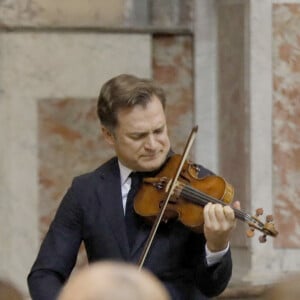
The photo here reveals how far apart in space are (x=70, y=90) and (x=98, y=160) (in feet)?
1.02

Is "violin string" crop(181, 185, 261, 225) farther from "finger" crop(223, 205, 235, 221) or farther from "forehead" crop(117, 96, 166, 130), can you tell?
"forehead" crop(117, 96, 166, 130)

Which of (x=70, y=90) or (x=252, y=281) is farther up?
(x=70, y=90)

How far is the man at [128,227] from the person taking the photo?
11.9 ft

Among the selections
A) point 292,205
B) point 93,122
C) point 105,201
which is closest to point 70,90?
point 93,122

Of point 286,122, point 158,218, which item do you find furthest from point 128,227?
point 286,122

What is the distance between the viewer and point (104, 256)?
3676 millimetres

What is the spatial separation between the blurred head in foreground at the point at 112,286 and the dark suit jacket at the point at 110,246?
1.48m

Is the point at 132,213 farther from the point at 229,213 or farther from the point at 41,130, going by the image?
the point at 41,130

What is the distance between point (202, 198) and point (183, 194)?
58 mm

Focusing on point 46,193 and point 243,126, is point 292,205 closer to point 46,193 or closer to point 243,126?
point 243,126

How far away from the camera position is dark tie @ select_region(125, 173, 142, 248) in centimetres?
368

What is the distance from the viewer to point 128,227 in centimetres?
369

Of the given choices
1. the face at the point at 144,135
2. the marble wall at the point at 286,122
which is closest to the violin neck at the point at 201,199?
the face at the point at 144,135

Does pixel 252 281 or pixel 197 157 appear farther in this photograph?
pixel 197 157
